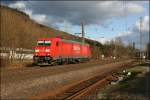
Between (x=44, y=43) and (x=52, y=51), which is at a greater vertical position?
(x=44, y=43)

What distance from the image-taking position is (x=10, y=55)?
1805 inches

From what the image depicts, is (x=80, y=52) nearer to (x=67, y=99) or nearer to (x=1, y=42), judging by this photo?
(x=1, y=42)

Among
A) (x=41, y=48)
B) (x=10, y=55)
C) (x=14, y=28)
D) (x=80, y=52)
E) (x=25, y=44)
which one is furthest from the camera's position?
(x=25, y=44)

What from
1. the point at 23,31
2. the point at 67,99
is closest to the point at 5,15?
the point at 23,31

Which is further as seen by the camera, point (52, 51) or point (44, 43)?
point (44, 43)

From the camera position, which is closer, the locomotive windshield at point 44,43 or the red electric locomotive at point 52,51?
the red electric locomotive at point 52,51

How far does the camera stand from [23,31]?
7081 centimetres

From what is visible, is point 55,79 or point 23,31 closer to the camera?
point 55,79

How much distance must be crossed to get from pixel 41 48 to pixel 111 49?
3039 inches

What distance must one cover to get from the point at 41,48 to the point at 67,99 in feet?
95.7

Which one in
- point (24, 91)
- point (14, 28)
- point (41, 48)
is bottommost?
point (24, 91)

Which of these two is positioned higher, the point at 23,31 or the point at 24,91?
the point at 23,31

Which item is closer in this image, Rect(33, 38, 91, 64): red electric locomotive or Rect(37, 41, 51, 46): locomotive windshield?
Rect(33, 38, 91, 64): red electric locomotive

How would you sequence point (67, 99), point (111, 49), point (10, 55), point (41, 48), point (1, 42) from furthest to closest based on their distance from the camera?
point (111, 49) < point (1, 42) < point (10, 55) < point (41, 48) < point (67, 99)
